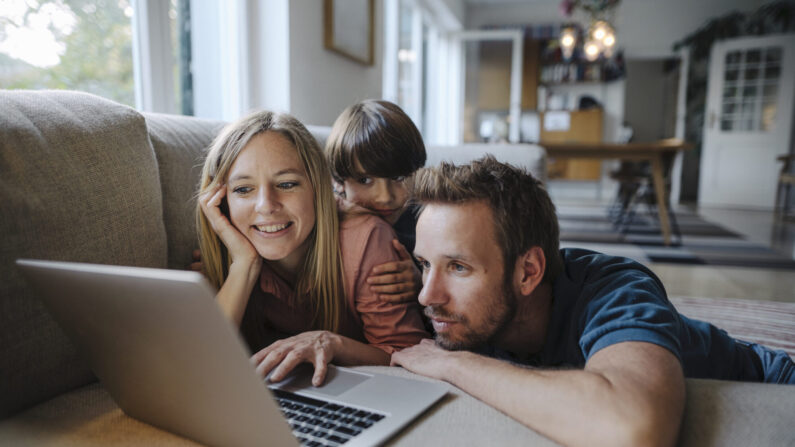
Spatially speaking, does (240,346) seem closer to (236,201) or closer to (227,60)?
(236,201)

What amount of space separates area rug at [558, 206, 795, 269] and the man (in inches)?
117

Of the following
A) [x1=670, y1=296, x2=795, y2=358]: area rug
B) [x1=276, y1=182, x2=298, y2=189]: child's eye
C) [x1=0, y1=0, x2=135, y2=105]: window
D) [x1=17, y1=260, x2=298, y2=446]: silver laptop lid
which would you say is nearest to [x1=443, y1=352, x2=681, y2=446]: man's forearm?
[x1=17, y1=260, x2=298, y2=446]: silver laptop lid

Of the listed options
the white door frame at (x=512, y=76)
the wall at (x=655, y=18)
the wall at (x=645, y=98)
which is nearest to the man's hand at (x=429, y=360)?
the white door frame at (x=512, y=76)

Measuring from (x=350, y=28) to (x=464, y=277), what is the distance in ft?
8.72

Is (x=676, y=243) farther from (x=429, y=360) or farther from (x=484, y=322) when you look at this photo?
(x=429, y=360)

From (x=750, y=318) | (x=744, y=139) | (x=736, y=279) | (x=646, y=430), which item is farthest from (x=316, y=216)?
(x=744, y=139)

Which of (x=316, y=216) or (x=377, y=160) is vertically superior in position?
(x=377, y=160)

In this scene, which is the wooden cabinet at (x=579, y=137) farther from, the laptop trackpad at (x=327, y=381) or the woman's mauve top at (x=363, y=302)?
the laptop trackpad at (x=327, y=381)

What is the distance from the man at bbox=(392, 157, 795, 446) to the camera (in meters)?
0.65

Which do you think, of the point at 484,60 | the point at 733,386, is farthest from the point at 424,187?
the point at 484,60

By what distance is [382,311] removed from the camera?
42.2 inches

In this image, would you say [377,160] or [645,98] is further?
[645,98]

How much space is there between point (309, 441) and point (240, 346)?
21 cm

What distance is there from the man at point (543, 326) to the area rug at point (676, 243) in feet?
9.76
